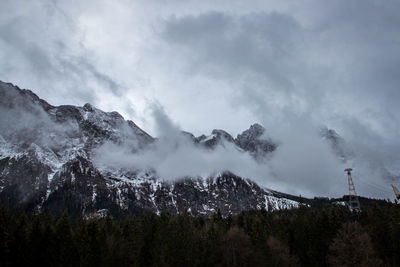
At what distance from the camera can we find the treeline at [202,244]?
47250mm

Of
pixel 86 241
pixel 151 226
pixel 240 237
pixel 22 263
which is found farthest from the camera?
pixel 151 226

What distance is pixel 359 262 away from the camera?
43.0 meters

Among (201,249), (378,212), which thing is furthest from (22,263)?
(378,212)

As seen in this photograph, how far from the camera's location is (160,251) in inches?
2431

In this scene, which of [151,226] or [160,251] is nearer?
[160,251]

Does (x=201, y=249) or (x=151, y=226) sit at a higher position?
(x=151, y=226)

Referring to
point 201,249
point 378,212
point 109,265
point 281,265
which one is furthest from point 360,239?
point 109,265

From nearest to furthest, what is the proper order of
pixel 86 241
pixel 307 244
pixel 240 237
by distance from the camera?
pixel 86 241
pixel 240 237
pixel 307 244

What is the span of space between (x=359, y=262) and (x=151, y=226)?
53.6 m

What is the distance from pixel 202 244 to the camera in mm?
65438

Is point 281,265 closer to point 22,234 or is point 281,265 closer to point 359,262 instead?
point 359,262

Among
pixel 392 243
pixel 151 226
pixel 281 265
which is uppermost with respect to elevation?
pixel 151 226

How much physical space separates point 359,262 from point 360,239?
10.9ft

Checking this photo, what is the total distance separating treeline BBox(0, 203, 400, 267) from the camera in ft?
155
